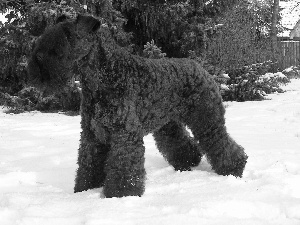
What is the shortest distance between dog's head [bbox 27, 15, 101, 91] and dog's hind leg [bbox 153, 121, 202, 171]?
143 cm

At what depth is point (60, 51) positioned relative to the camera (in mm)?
2809

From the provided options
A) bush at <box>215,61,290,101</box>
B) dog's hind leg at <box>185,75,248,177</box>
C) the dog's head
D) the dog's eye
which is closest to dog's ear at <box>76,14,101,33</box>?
the dog's head

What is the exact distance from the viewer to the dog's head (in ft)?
9.18

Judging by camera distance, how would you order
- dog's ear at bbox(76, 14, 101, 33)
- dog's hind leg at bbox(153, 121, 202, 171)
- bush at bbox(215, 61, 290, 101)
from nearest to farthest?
dog's ear at bbox(76, 14, 101, 33), dog's hind leg at bbox(153, 121, 202, 171), bush at bbox(215, 61, 290, 101)

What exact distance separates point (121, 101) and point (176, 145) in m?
1.20

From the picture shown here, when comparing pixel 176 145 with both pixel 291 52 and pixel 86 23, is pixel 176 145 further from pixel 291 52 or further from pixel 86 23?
pixel 291 52

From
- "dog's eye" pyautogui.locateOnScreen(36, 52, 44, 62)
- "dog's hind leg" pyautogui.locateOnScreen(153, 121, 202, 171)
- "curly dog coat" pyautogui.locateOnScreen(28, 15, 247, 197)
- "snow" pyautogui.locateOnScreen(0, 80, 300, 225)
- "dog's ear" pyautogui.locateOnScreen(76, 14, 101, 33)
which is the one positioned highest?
"dog's ear" pyautogui.locateOnScreen(76, 14, 101, 33)

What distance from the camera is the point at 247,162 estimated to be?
4109 millimetres

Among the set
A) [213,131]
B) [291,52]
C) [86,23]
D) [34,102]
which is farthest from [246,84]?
[291,52]

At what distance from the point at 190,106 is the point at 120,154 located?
953mm

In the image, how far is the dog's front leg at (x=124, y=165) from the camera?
3088mm

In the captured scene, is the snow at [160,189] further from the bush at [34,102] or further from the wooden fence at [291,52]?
the wooden fence at [291,52]

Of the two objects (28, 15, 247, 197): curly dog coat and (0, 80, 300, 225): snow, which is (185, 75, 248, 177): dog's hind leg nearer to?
(28, 15, 247, 197): curly dog coat

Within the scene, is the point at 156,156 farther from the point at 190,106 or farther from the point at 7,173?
the point at 7,173
